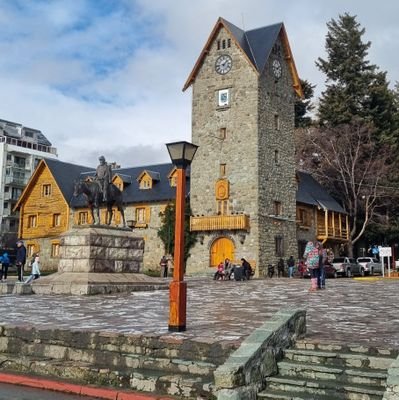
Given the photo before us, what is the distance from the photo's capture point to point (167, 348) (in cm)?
877

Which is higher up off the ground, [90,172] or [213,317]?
[90,172]

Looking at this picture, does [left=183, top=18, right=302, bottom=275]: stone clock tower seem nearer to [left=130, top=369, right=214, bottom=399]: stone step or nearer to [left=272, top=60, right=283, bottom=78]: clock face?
[left=272, top=60, right=283, bottom=78]: clock face

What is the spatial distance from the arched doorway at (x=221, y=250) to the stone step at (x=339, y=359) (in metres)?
31.0

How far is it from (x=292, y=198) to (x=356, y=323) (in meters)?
32.4

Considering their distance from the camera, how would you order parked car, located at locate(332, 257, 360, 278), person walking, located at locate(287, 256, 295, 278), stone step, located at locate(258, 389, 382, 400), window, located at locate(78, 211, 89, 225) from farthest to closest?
window, located at locate(78, 211, 89, 225) → parked car, located at locate(332, 257, 360, 278) → person walking, located at locate(287, 256, 295, 278) → stone step, located at locate(258, 389, 382, 400)

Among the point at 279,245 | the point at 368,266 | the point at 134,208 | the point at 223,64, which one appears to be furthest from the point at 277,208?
the point at 134,208

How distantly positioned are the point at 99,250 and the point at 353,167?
1296 inches

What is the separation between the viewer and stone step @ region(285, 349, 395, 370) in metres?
7.46

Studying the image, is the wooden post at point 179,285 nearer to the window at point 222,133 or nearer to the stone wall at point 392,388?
the stone wall at point 392,388

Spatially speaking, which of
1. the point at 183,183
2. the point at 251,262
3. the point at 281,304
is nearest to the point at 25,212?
the point at 251,262

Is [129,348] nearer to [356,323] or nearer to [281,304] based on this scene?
[356,323]

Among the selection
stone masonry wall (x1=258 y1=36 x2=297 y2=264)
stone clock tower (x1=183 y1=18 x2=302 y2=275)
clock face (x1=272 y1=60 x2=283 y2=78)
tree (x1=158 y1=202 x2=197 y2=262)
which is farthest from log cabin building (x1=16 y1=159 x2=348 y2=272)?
clock face (x1=272 y1=60 x2=283 y2=78)

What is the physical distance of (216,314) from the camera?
1284cm

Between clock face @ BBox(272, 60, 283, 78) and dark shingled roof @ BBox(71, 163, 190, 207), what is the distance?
11.3m
